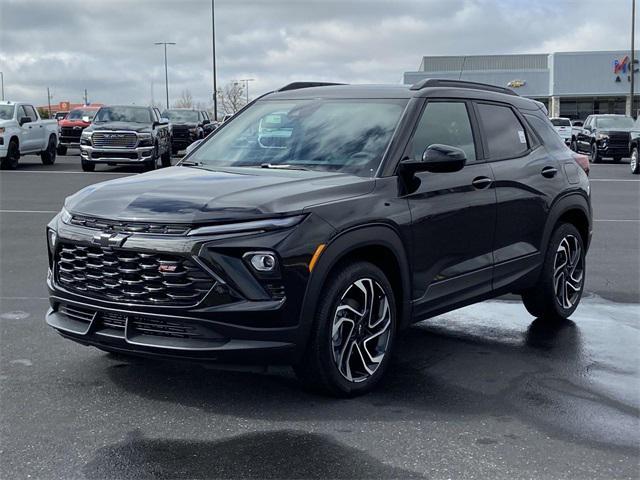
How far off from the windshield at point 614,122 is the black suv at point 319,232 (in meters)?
26.3

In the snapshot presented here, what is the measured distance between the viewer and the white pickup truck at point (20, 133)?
78.6ft

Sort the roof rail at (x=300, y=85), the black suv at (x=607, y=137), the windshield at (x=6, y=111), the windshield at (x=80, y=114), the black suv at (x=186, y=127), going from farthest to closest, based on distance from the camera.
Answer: the windshield at (x=80, y=114) < the black suv at (x=186, y=127) < the black suv at (x=607, y=137) < the windshield at (x=6, y=111) < the roof rail at (x=300, y=85)

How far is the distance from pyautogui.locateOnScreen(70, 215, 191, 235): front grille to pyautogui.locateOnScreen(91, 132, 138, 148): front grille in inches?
746

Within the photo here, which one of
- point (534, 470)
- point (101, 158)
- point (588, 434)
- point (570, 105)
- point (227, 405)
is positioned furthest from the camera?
point (570, 105)

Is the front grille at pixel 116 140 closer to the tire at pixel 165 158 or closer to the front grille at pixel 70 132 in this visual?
the tire at pixel 165 158

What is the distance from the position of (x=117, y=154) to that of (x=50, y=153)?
492cm

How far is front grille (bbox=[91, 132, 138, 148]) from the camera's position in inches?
906

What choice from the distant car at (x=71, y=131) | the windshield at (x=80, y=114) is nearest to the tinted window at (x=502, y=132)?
the distant car at (x=71, y=131)

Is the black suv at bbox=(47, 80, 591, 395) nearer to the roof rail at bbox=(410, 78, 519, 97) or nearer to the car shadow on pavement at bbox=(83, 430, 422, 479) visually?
the roof rail at bbox=(410, 78, 519, 97)

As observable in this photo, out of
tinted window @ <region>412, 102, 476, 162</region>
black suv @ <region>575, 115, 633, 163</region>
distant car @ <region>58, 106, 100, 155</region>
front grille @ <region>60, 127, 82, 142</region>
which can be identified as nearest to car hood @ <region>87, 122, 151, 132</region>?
distant car @ <region>58, 106, 100, 155</region>

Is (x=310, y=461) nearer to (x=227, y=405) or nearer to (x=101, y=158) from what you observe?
(x=227, y=405)

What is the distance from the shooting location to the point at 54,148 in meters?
27.2

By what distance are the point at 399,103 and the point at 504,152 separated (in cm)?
107

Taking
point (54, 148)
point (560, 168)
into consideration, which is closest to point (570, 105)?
point (54, 148)
